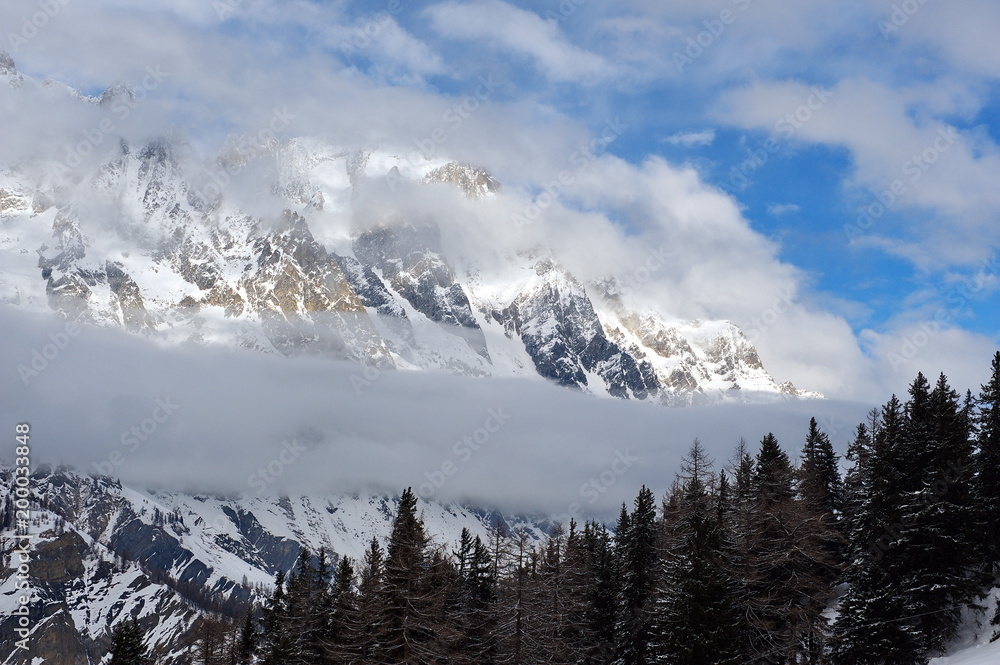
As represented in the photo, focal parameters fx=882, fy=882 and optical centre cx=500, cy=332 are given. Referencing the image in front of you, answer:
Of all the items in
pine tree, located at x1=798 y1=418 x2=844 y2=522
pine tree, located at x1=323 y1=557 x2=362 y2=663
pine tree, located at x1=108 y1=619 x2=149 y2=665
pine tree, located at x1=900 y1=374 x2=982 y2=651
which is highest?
pine tree, located at x1=798 y1=418 x2=844 y2=522

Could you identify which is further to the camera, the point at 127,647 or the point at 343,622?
the point at 127,647

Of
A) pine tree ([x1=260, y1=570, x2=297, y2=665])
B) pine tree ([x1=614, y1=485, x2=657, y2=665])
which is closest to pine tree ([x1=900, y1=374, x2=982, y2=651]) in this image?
pine tree ([x1=614, y1=485, x2=657, y2=665])

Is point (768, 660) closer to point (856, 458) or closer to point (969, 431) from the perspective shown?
point (969, 431)

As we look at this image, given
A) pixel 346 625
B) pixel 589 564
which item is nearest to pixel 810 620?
pixel 589 564

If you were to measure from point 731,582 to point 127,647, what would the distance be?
4852 cm

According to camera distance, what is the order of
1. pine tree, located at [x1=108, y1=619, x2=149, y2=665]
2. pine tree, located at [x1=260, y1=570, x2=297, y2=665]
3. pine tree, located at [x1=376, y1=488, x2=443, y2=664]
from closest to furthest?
pine tree, located at [x1=376, y1=488, x2=443, y2=664] < pine tree, located at [x1=260, y1=570, x2=297, y2=665] < pine tree, located at [x1=108, y1=619, x2=149, y2=665]

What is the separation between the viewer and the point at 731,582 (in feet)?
180

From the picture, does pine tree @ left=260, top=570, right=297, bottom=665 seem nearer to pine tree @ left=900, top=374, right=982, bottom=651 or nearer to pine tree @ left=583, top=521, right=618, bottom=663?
pine tree @ left=583, top=521, right=618, bottom=663

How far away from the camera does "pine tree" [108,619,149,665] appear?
7025cm

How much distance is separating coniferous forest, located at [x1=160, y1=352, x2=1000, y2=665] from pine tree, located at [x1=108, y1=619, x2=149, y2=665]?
33.5 ft

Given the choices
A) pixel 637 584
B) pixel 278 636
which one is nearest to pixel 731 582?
pixel 637 584

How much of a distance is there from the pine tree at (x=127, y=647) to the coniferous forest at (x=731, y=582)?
33.5ft

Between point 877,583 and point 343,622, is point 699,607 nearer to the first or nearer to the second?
point 877,583

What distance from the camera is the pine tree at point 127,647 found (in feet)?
230
